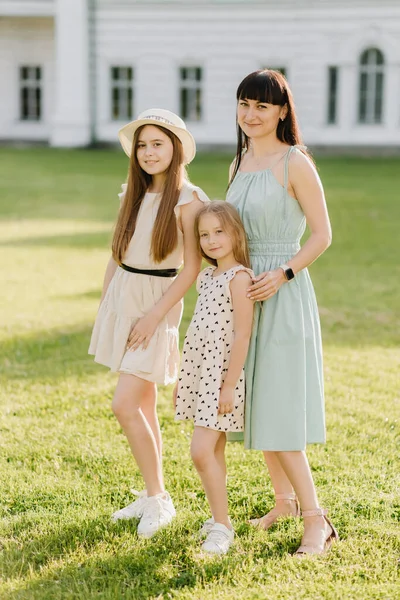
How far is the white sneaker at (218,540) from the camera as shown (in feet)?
10.8

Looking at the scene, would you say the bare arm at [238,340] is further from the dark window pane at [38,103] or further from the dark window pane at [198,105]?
the dark window pane at [38,103]

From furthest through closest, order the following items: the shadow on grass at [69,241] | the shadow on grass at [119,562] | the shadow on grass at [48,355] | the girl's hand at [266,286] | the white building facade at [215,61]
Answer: the white building facade at [215,61]
the shadow on grass at [69,241]
the shadow on grass at [48,355]
the girl's hand at [266,286]
the shadow on grass at [119,562]

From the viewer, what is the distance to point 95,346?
3.71 metres

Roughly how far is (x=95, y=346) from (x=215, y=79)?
2356cm

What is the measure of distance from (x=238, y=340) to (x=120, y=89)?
2472 centimetres

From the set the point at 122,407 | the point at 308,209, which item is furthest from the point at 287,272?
the point at 122,407

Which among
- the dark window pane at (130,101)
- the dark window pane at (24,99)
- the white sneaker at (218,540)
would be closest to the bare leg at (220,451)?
the white sneaker at (218,540)

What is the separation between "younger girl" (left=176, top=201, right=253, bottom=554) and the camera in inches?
128

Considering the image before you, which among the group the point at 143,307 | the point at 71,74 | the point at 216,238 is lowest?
the point at 143,307

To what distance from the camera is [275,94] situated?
10.8ft

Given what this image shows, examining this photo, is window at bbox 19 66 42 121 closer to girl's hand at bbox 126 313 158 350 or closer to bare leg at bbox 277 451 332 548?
girl's hand at bbox 126 313 158 350

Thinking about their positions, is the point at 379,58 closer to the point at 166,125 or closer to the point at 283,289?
the point at 166,125

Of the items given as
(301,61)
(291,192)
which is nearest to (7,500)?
(291,192)

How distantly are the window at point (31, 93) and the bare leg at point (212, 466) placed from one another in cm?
2666
